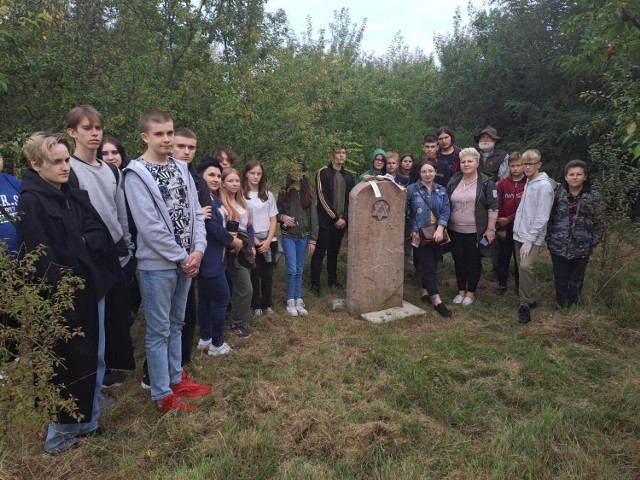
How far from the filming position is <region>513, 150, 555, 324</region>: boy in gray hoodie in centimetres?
498

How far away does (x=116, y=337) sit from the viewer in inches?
126

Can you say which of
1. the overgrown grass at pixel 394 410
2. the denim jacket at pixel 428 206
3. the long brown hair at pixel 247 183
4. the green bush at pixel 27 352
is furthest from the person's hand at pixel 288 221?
the green bush at pixel 27 352

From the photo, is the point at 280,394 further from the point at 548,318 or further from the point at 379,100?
the point at 379,100

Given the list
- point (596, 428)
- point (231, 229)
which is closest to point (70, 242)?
point (231, 229)

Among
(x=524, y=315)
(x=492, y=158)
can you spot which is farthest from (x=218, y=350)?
(x=492, y=158)

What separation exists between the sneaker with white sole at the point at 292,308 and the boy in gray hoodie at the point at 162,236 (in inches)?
78.9

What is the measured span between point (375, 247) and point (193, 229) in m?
2.59

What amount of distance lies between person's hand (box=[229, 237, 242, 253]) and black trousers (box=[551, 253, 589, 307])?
3.53 m

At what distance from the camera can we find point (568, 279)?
5176 mm

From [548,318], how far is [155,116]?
14.5 feet

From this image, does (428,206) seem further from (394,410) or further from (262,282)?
(394,410)

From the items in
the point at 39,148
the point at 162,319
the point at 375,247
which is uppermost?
the point at 39,148

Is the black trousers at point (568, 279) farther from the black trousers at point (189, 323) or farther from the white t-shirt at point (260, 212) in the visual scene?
the black trousers at point (189, 323)

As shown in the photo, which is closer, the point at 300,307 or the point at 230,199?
the point at 230,199
